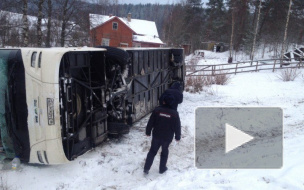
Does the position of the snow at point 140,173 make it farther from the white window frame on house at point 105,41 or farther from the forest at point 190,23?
the white window frame on house at point 105,41

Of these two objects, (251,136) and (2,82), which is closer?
(2,82)

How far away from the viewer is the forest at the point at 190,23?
58.4 feet

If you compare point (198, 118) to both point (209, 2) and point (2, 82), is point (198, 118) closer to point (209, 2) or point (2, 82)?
point (2, 82)

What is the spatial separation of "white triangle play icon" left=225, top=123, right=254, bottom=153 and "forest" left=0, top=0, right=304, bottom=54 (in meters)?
12.3

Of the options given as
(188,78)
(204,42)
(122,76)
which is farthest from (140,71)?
(204,42)

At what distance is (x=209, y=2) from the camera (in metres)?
49.2

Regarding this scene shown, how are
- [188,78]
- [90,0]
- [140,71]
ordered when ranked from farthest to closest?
[90,0]
[188,78]
[140,71]

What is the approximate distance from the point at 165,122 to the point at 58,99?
181 centimetres

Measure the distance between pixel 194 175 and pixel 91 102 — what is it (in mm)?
2341

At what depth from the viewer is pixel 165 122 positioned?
455 cm

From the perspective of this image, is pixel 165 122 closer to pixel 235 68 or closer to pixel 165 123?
pixel 165 123
